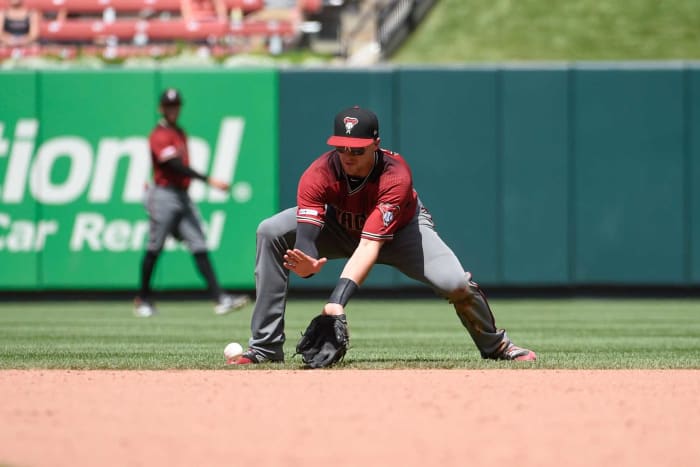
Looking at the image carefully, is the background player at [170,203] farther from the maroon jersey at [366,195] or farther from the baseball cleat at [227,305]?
the maroon jersey at [366,195]

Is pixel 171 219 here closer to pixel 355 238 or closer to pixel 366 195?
pixel 355 238

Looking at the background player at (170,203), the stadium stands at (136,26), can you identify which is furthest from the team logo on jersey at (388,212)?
the stadium stands at (136,26)

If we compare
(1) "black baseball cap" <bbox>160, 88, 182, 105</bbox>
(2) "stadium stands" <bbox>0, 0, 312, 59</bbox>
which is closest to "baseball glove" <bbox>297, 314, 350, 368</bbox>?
(1) "black baseball cap" <bbox>160, 88, 182, 105</bbox>

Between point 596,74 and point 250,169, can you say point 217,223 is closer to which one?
point 250,169

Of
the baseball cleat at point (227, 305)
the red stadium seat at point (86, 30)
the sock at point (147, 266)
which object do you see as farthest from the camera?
the red stadium seat at point (86, 30)

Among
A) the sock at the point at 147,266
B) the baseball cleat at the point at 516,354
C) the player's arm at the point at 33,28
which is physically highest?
the player's arm at the point at 33,28

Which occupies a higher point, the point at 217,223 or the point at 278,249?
the point at 278,249

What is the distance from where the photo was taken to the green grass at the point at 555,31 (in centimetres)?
1909

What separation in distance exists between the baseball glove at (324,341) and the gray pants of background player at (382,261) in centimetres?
32

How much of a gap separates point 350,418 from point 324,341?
1533 millimetres

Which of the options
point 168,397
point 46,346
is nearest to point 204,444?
point 168,397

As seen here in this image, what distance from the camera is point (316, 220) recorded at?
5980mm

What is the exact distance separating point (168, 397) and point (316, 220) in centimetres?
134

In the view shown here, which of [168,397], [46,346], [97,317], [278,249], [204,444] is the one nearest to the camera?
[204,444]
